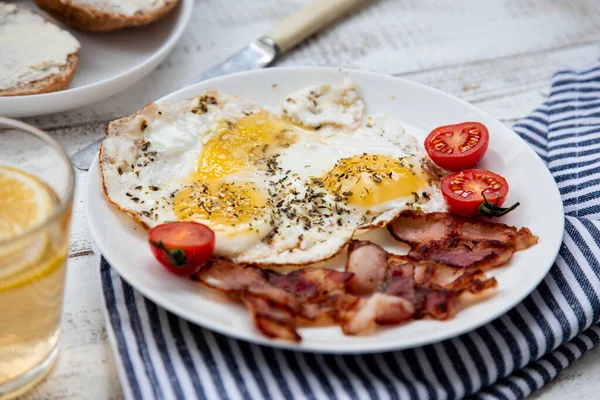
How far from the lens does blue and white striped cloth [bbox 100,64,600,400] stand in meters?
A: 2.45

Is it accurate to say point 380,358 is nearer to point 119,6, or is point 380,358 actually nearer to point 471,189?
point 471,189

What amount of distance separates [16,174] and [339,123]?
163 cm

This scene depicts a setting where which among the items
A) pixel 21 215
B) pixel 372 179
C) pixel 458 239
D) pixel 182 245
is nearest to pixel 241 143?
pixel 372 179

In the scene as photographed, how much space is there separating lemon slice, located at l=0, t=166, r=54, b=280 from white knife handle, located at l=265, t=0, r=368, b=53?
2379mm

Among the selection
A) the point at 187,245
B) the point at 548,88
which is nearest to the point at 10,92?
the point at 187,245

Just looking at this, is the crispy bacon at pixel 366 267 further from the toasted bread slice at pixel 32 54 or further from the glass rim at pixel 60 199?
the toasted bread slice at pixel 32 54

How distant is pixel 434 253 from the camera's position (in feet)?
9.27

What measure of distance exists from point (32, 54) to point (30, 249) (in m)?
2.06

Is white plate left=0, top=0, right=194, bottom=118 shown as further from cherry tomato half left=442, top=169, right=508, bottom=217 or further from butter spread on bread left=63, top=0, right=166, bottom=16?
cherry tomato half left=442, top=169, right=508, bottom=217

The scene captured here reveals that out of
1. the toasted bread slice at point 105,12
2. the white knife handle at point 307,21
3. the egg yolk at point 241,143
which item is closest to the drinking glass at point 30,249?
the egg yolk at point 241,143

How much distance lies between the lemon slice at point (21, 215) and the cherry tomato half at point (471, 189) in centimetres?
166

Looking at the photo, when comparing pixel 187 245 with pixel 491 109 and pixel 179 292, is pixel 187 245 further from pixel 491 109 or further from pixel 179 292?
pixel 491 109

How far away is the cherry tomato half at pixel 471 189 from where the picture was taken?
9.93 feet

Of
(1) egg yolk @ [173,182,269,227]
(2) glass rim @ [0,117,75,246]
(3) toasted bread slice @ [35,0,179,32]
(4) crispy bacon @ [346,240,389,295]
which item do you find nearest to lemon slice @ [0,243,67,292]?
(2) glass rim @ [0,117,75,246]
